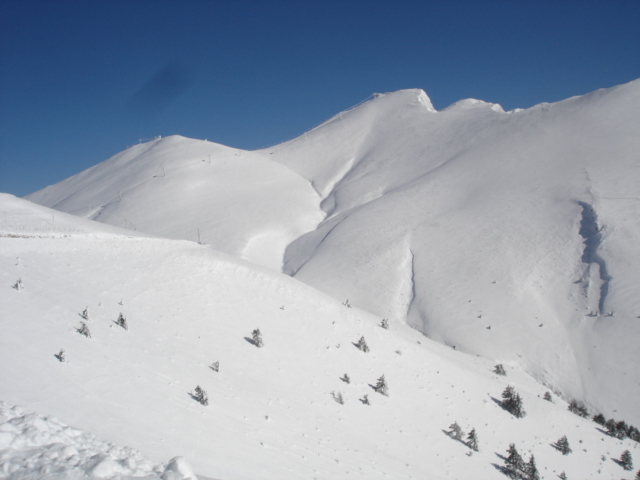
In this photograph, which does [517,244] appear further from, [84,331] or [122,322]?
[84,331]

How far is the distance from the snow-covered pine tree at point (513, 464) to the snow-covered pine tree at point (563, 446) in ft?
11.2

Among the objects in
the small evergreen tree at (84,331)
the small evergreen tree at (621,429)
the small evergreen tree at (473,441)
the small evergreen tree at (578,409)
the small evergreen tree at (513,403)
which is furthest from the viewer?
the small evergreen tree at (578,409)

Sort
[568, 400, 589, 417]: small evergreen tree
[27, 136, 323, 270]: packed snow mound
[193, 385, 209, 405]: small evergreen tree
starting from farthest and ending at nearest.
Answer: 1. [27, 136, 323, 270]: packed snow mound
2. [568, 400, 589, 417]: small evergreen tree
3. [193, 385, 209, 405]: small evergreen tree

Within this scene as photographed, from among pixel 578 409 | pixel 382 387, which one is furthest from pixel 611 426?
pixel 382 387

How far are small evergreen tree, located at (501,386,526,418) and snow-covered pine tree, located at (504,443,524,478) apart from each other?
4258 millimetres

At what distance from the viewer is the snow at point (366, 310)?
38.5 ft

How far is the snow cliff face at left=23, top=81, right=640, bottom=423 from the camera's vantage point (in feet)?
93.1

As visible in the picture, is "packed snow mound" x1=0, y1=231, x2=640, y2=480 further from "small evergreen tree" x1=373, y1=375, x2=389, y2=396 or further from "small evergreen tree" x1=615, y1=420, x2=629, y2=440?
"small evergreen tree" x1=615, y1=420, x2=629, y2=440

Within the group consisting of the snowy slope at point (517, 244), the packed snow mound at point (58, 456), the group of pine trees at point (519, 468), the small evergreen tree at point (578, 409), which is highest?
the snowy slope at point (517, 244)

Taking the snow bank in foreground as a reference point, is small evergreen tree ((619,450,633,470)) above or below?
above

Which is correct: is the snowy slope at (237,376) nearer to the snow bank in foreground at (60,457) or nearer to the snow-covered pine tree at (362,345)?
the snow bank in foreground at (60,457)

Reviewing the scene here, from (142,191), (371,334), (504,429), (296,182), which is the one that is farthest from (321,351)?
(142,191)

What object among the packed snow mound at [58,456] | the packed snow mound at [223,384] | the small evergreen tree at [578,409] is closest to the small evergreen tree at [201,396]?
the packed snow mound at [223,384]

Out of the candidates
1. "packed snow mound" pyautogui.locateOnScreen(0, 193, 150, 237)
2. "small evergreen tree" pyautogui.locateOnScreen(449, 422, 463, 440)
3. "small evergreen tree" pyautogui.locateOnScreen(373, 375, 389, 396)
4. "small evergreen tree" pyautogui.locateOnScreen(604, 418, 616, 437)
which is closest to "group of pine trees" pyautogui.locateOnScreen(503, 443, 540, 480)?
"small evergreen tree" pyautogui.locateOnScreen(449, 422, 463, 440)
